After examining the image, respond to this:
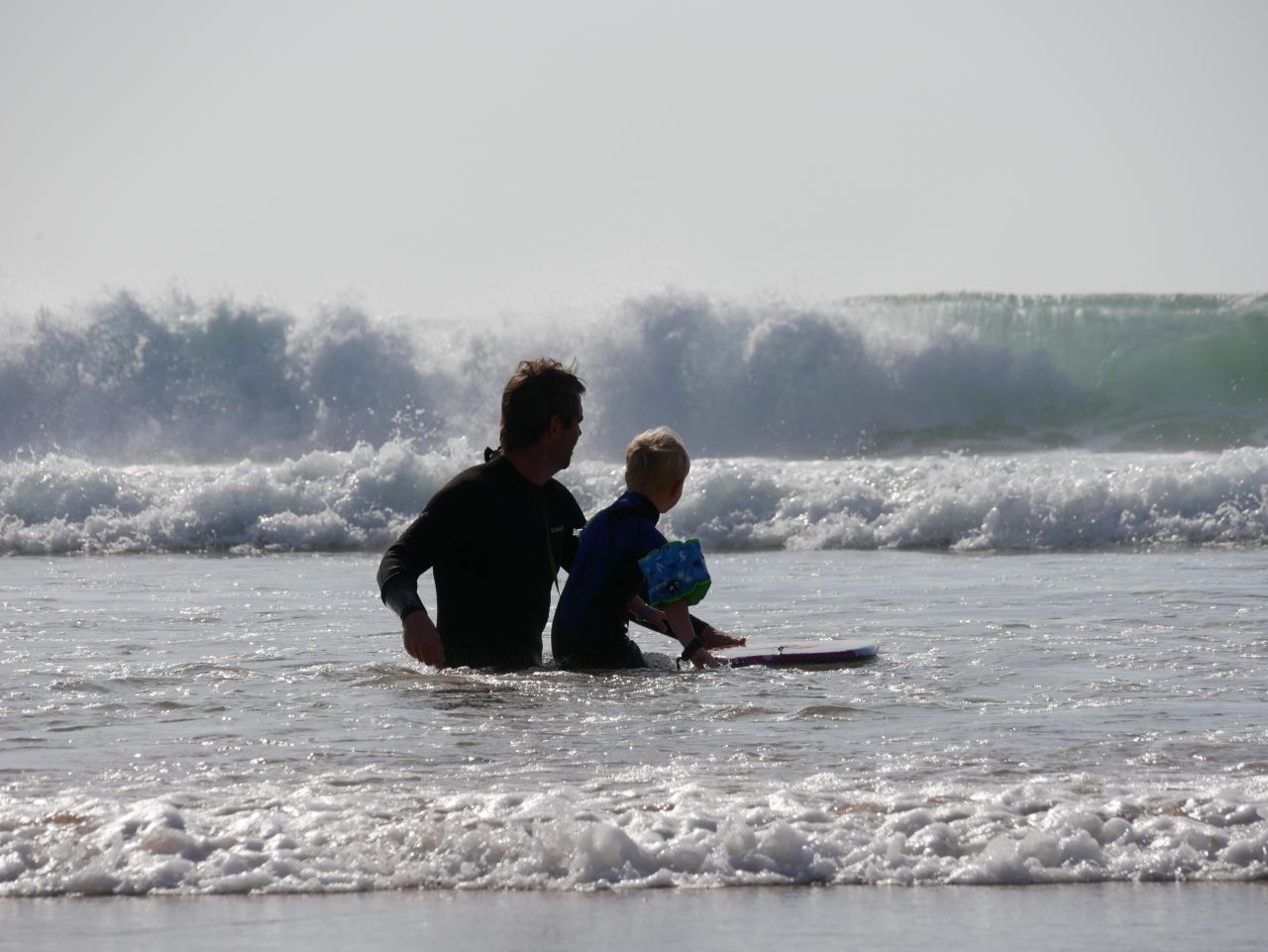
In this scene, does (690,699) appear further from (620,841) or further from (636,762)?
(620,841)

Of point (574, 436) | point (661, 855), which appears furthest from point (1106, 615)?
point (661, 855)

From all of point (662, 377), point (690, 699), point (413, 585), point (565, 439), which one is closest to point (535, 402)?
point (565, 439)

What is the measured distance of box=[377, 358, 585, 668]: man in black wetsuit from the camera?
5.88 m

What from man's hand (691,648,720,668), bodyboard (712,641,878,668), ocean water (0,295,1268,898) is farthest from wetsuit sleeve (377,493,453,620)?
bodyboard (712,641,878,668)

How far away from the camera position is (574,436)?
6.04m

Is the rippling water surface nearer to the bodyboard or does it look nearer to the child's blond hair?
the bodyboard

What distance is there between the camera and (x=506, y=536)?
233 inches

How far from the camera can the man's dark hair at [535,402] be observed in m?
5.95

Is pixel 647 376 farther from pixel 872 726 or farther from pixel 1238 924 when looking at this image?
pixel 1238 924

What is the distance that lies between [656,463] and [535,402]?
1.63 ft

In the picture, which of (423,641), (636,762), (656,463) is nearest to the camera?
(636,762)

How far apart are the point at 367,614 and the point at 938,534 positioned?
24.5ft

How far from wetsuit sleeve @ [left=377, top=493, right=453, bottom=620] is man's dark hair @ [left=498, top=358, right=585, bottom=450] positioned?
36 cm

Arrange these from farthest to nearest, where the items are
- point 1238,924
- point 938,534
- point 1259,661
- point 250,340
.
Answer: point 250,340
point 938,534
point 1259,661
point 1238,924
